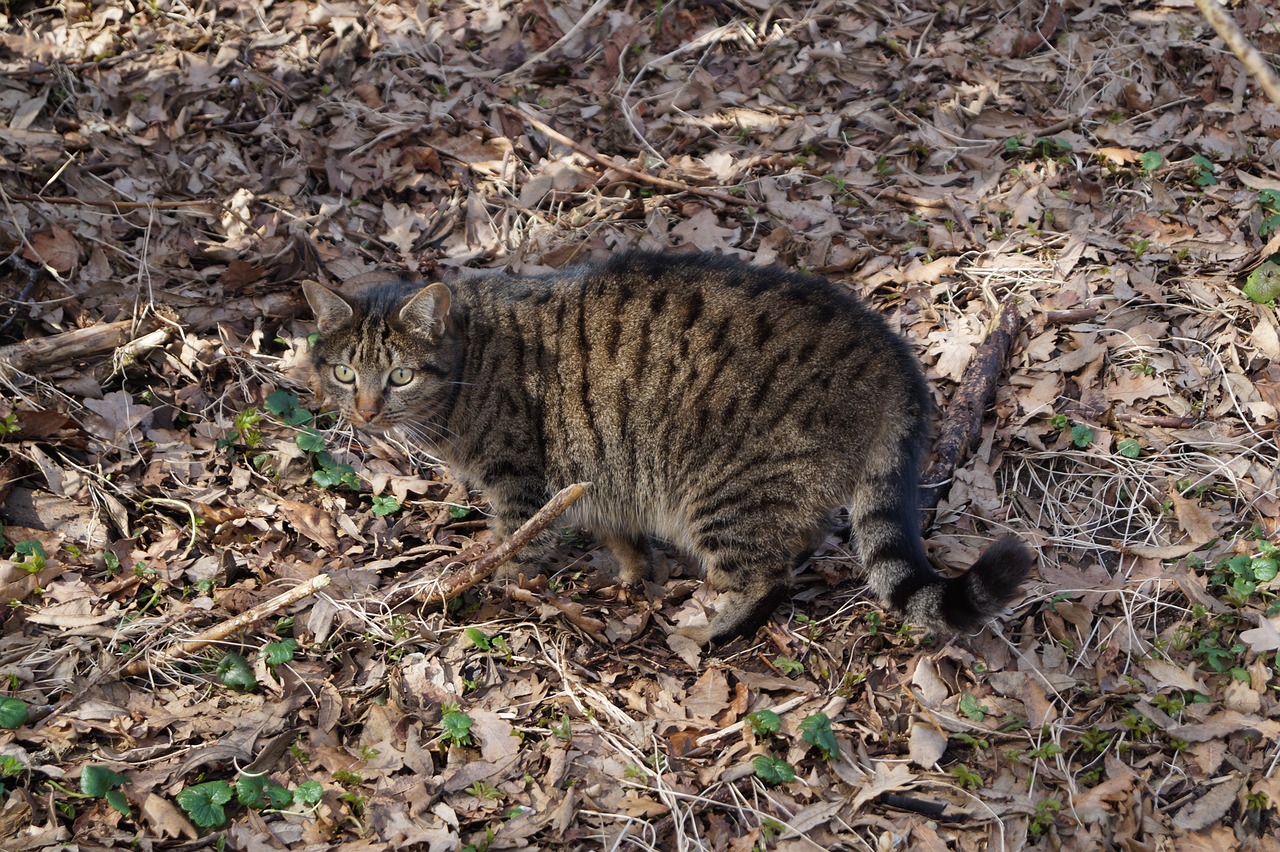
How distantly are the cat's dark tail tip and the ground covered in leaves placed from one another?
1.68 feet

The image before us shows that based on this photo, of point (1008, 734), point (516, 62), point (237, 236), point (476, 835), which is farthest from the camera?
point (516, 62)

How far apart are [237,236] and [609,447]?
2.91 m

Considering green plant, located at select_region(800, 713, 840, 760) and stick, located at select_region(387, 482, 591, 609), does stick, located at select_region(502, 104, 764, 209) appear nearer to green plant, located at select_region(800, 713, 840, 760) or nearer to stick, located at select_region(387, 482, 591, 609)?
stick, located at select_region(387, 482, 591, 609)

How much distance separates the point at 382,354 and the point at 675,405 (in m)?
1.36

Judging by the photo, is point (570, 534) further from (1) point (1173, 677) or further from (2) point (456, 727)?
(1) point (1173, 677)

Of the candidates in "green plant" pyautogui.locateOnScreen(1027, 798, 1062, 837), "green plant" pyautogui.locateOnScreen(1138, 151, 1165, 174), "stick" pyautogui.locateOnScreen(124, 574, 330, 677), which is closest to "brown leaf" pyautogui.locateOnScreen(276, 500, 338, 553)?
"stick" pyautogui.locateOnScreen(124, 574, 330, 677)

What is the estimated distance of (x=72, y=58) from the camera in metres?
6.38

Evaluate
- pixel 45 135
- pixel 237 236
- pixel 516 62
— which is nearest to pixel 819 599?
pixel 237 236

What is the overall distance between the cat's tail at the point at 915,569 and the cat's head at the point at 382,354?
2.00m

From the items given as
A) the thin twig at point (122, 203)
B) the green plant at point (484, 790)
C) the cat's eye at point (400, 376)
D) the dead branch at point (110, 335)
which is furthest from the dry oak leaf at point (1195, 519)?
the thin twig at point (122, 203)

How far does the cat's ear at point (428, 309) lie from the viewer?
4172mm

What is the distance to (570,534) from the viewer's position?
489 cm

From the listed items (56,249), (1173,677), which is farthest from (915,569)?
(56,249)

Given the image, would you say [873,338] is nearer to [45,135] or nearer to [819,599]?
[819,599]
